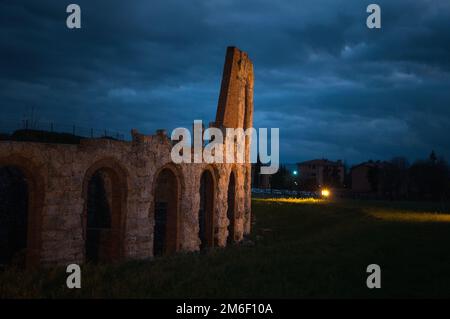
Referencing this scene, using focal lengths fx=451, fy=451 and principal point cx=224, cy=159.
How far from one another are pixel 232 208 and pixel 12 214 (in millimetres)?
10881

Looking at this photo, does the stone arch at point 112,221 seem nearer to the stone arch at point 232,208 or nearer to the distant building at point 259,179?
the stone arch at point 232,208

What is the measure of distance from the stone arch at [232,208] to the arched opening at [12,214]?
33.3ft

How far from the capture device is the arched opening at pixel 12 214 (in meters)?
19.3

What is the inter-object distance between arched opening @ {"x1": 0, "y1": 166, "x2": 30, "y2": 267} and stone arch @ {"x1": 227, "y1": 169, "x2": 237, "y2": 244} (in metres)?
10.1

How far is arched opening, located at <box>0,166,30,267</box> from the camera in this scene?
63.4ft

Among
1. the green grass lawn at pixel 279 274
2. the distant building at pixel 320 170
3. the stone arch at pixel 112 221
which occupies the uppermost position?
the distant building at pixel 320 170

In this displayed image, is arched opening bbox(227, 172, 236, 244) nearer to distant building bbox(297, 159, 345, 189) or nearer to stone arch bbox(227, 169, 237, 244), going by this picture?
stone arch bbox(227, 169, 237, 244)

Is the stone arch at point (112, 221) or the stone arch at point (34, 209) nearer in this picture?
the stone arch at point (34, 209)

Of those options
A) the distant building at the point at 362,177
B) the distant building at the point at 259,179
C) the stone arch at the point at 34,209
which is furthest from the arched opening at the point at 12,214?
the distant building at the point at 259,179

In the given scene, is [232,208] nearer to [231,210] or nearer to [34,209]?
[231,210]

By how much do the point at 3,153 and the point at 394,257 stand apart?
12.2 meters

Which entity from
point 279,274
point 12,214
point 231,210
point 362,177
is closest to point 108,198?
point 12,214

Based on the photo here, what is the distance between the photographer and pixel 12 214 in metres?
19.7

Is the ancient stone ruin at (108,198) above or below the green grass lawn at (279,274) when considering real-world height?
above
